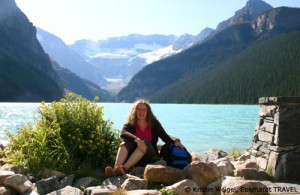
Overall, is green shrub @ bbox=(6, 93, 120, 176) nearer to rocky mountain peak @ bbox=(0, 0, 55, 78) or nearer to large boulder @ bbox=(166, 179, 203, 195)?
large boulder @ bbox=(166, 179, 203, 195)

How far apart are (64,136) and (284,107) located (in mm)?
4766

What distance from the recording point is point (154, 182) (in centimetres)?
664

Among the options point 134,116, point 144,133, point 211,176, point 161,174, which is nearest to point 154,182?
point 161,174

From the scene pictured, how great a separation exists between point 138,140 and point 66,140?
1.75 metres

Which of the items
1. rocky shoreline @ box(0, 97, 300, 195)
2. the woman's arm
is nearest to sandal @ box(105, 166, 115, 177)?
rocky shoreline @ box(0, 97, 300, 195)

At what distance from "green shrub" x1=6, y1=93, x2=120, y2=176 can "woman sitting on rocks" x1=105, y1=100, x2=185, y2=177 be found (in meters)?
0.75

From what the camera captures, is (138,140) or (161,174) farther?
(138,140)

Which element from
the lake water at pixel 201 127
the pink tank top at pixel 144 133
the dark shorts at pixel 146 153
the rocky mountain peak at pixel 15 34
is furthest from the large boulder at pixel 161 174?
the rocky mountain peak at pixel 15 34

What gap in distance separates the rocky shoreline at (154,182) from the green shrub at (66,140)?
368mm

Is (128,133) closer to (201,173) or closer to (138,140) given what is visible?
(138,140)

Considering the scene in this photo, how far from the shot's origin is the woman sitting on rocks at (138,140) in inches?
280

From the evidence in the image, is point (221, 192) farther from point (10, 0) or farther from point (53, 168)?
point (10, 0)

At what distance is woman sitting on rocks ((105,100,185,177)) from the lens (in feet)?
23.3

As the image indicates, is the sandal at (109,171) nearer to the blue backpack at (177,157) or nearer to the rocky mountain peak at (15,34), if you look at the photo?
the blue backpack at (177,157)
